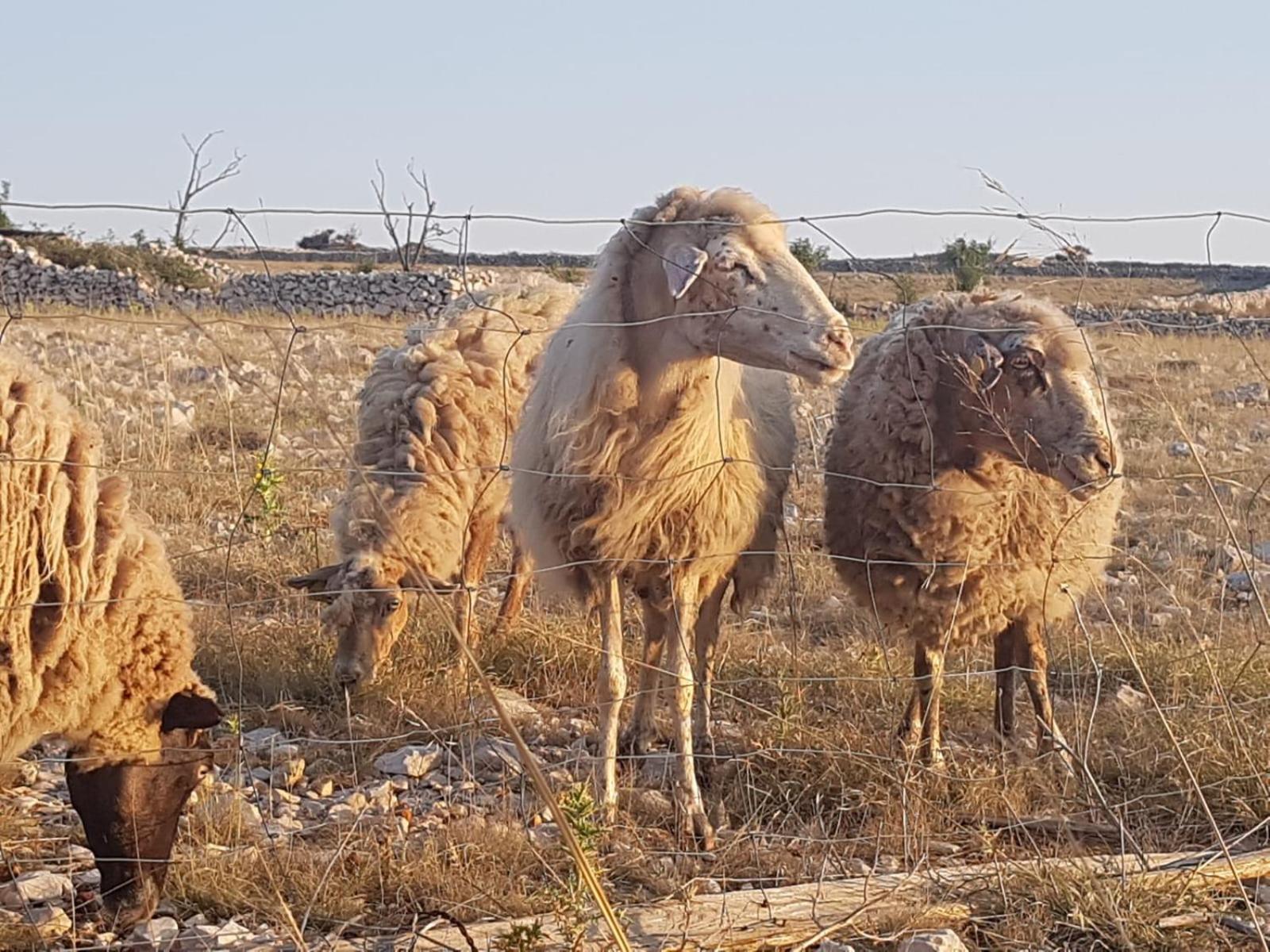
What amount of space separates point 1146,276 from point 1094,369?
121 ft

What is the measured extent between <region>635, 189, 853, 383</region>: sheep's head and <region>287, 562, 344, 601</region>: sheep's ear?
241 cm

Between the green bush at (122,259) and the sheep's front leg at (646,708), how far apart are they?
72.5ft

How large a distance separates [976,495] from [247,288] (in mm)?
22165

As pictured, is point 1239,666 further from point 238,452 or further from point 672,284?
point 238,452

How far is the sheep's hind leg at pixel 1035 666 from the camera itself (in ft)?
17.1

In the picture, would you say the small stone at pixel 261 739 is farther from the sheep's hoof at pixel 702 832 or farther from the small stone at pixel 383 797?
the sheep's hoof at pixel 702 832

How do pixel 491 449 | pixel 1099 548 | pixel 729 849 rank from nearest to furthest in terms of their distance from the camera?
pixel 729 849 < pixel 1099 548 < pixel 491 449

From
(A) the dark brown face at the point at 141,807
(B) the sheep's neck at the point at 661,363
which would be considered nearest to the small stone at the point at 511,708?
(B) the sheep's neck at the point at 661,363

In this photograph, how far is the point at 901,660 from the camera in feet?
20.2

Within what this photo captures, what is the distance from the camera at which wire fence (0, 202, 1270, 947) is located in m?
4.07

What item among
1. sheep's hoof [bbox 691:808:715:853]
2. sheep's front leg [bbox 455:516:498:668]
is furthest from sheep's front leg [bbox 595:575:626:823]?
sheep's front leg [bbox 455:516:498:668]

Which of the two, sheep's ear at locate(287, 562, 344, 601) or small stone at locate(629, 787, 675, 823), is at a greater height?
sheep's ear at locate(287, 562, 344, 601)

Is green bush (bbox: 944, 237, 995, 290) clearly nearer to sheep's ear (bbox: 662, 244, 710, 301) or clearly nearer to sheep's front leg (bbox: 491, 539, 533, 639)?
sheep's ear (bbox: 662, 244, 710, 301)

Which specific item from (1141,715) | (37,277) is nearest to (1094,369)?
(1141,715)
